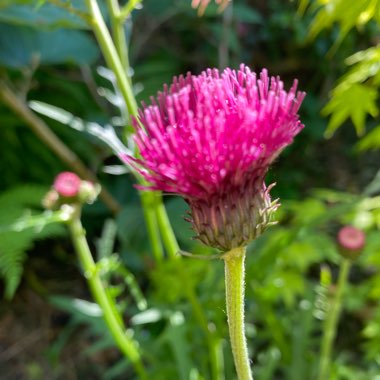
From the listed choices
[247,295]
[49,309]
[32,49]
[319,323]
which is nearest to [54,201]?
[247,295]

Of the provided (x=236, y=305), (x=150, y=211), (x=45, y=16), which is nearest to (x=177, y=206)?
(x=150, y=211)

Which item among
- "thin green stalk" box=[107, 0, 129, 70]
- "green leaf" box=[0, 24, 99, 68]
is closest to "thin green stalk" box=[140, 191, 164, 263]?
"thin green stalk" box=[107, 0, 129, 70]

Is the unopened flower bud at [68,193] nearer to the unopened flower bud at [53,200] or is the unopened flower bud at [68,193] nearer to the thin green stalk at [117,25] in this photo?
the unopened flower bud at [53,200]

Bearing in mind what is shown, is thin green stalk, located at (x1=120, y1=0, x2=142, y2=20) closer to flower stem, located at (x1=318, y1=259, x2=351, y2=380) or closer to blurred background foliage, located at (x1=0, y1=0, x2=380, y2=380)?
blurred background foliage, located at (x1=0, y1=0, x2=380, y2=380)

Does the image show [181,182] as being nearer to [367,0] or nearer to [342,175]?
[367,0]

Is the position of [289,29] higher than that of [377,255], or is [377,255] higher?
[289,29]

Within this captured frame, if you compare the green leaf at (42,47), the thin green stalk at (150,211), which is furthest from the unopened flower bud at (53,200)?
the green leaf at (42,47)

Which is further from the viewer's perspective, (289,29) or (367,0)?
(289,29)
